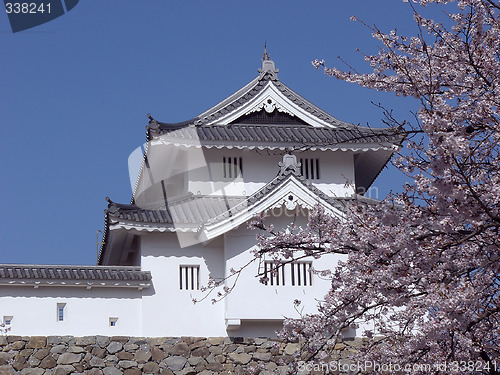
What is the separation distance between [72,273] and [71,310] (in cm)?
76

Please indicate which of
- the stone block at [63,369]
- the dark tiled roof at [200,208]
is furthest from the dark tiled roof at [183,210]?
the stone block at [63,369]

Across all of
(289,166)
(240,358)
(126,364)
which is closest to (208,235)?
(289,166)

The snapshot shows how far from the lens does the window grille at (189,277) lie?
17.8m

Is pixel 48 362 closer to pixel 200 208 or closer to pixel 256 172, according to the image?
pixel 200 208

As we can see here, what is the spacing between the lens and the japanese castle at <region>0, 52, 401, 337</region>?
55.0ft

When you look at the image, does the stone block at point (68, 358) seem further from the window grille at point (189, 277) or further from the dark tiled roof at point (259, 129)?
the dark tiled roof at point (259, 129)

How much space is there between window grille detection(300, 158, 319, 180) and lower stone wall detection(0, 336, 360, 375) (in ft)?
16.4

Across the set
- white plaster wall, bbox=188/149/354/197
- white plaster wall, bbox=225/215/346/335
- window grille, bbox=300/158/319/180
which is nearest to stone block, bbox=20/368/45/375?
white plaster wall, bbox=225/215/346/335

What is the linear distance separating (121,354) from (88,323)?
55.7 inches

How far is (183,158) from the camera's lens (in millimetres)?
20047

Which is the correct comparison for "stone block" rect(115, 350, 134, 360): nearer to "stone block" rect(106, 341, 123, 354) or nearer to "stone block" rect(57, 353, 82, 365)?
"stone block" rect(106, 341, 123, 354)

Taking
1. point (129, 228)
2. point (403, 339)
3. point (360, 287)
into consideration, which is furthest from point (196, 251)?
point (360, 287)

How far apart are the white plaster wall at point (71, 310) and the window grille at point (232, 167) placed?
3978mm

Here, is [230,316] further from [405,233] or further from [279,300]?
[405,233]
